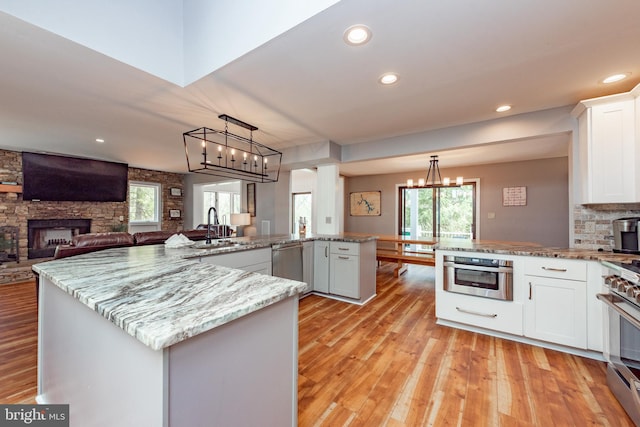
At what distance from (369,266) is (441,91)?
7.66ft

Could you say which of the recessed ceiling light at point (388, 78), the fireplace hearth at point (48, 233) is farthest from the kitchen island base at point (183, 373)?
the fireplace hearth at point (48, 233)

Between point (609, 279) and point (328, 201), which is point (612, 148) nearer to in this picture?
point (609, 279)

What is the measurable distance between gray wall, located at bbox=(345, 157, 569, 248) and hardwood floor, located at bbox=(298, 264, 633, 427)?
3.81 m

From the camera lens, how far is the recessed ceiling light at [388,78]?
2.04 metres

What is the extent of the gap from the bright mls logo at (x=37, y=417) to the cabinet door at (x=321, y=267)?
9.06 feet

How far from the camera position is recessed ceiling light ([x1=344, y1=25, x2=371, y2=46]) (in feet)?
5.00

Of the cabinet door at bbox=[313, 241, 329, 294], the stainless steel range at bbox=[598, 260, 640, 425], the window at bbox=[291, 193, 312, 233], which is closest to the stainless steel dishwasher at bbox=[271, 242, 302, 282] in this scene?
the cabinet door at bbox=[313, 241, 329, 294]

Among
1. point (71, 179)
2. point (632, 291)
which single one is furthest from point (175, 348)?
point (71, 179)

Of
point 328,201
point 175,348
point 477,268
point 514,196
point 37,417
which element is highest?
point 514,196

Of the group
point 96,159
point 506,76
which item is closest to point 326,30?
point 506,76

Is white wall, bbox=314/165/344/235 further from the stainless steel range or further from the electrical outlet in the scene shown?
the stainless steel range

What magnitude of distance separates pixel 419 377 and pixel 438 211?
5.01 m

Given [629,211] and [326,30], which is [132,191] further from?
[629,211]

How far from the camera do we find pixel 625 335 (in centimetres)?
165
